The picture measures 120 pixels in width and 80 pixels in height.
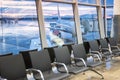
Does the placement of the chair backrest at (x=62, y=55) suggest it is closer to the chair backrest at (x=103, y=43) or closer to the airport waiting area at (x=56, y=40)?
the airport waiting area at (x=56, y=40)

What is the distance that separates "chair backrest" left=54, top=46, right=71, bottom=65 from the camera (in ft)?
15.2

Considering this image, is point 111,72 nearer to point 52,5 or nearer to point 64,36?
point 64,36

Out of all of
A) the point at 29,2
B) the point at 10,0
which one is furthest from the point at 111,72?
the point at 10,0

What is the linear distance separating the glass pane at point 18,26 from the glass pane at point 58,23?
45cm

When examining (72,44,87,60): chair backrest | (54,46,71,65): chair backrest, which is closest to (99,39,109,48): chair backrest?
(72,44,87,60): chair backrest

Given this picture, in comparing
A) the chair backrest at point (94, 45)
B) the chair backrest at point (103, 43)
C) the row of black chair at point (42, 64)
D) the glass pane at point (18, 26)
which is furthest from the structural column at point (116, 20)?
the glass pane at point (18, 26)

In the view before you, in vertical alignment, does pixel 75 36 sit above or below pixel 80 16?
below

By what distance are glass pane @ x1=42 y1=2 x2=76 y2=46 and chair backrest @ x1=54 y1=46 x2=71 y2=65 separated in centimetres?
134

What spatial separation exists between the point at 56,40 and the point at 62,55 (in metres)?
1.81

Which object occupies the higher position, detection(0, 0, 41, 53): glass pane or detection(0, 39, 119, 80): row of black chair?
detection(0, 0, 41, 53): glass pane

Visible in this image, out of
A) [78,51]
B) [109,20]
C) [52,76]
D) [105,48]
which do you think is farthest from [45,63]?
[109,20]

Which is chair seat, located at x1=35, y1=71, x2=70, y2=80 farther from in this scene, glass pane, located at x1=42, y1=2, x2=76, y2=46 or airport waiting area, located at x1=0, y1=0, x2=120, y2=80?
glass pane, located at x1=42, y1=2, x2=76, y2=46

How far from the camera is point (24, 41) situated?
5652 mm

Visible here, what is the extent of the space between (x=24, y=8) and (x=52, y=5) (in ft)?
3.29
